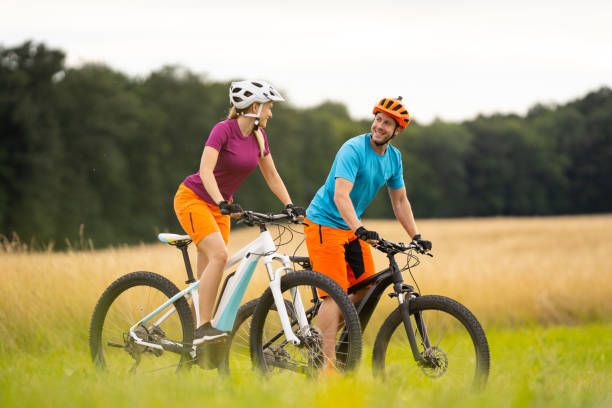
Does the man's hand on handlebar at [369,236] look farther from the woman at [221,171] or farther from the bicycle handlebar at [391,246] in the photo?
the woman at [221,171]

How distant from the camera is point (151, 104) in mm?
46062

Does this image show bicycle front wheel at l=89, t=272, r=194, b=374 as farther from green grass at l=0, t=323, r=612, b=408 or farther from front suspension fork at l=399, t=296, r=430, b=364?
front suspension fork at l=399, t=296, r=430, b=364

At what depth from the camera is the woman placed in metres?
5.27

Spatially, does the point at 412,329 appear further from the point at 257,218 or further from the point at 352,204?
the point at 257,218

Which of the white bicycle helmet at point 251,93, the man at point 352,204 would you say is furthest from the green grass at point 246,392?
the white bicycle helmet at point 251,93

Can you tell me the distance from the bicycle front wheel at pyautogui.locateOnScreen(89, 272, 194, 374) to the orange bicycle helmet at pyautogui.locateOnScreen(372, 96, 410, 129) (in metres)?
2.08

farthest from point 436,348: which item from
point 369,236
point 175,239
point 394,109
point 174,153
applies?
point 174,153

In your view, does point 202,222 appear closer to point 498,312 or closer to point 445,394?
point 445,394

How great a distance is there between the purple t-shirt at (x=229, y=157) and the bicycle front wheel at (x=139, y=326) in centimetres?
80

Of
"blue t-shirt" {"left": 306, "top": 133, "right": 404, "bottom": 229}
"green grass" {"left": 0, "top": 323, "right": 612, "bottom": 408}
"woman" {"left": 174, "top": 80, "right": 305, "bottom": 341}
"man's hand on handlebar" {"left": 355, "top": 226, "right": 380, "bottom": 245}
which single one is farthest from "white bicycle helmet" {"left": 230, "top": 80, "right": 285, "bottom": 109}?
"green grass" {"left": 0, "top": 323, "right": 612, "bottom": 408}

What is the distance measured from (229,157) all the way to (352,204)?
0.98m

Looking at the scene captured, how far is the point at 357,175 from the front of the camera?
548 cm

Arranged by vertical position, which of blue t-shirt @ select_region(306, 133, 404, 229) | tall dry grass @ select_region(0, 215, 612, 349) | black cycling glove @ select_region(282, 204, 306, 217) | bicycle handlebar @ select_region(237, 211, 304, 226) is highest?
blue t-shirt @ select_region(306, 133, 404, 229)

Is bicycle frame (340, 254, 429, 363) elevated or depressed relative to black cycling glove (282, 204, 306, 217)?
depressed
